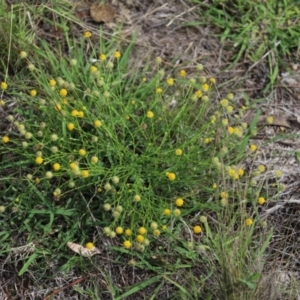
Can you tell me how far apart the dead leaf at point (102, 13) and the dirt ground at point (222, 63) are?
0.02 meters

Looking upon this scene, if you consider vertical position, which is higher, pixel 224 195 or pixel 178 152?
pixel 178 152

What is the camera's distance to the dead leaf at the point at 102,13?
9.34 ft

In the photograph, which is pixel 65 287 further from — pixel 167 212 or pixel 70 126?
pixel 70 126

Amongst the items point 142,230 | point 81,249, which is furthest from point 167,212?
point 81,249

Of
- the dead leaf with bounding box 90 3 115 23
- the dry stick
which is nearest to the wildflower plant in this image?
the dry stick

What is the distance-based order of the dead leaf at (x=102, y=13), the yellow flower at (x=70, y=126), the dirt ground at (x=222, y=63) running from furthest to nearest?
1. the dead leaf at (x=102, y=13)
2. the dirt ground at (x=222, y=63)
3. the yellow flower at (x=70, y=126)

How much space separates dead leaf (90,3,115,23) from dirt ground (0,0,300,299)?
0.07ft

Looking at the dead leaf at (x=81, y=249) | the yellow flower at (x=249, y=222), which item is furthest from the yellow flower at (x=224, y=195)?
the dead leaf at (x=81, y=249)

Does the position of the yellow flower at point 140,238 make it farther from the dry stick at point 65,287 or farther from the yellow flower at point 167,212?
the dry stick at point 65,287

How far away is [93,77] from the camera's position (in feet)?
7.98

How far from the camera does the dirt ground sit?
8.50 feet

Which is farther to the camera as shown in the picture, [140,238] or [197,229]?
[197,229]

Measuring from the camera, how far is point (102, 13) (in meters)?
2.86

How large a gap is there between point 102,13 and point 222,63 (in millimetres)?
588
